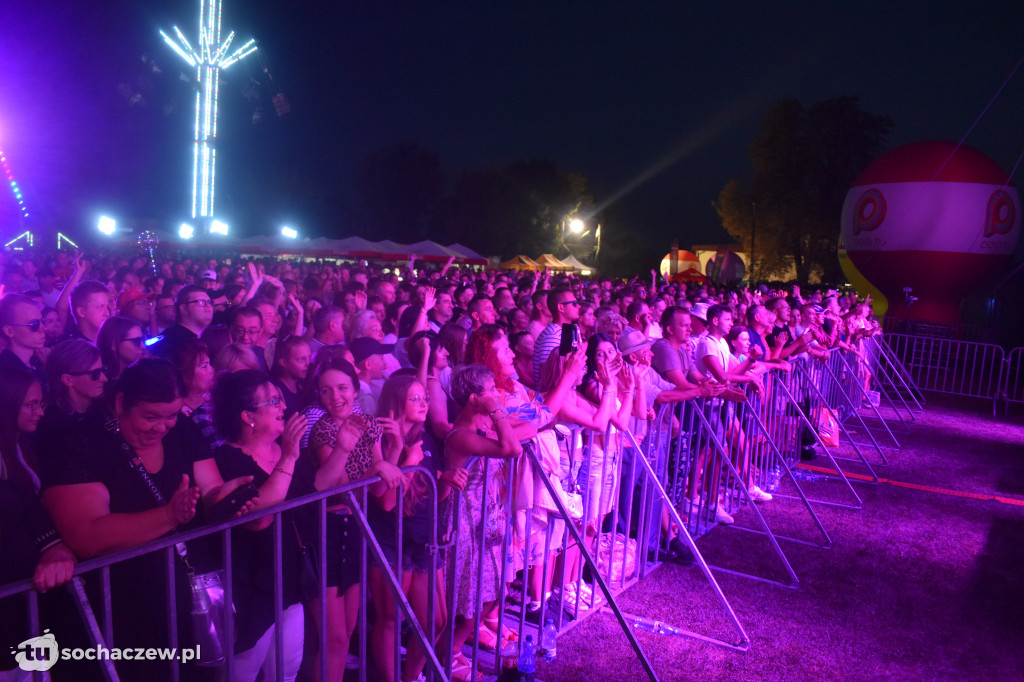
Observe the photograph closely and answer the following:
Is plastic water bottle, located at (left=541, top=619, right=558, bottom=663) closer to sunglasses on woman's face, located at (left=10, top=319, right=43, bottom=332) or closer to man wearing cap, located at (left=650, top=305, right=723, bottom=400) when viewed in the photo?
man wearing cap, located at (left=650, top=305, right=723, bottom=400)

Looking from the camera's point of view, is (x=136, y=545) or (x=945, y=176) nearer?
(x=136, y=545)

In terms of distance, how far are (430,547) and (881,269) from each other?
2321 centimetres

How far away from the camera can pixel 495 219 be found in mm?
60438

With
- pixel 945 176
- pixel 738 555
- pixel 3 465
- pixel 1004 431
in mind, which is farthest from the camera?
pixel 945 176

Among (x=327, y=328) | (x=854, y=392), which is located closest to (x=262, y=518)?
(x=327, y=328)

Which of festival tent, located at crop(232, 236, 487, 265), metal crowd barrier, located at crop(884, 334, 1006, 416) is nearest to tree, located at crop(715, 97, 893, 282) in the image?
festival tent, located at crop(232, 236, 487, 265)

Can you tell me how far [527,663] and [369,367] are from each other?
2118mm

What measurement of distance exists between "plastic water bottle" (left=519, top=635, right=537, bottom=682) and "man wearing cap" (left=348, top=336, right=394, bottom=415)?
5.38 feet

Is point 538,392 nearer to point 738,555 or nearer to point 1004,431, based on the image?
point 738,555

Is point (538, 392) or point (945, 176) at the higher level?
point (945, 176)

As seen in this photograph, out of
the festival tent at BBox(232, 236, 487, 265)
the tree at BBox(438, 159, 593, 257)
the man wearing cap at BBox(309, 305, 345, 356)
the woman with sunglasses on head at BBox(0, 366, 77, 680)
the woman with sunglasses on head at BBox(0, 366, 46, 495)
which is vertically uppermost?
the tree at BBox(438, 159, 593, 257)

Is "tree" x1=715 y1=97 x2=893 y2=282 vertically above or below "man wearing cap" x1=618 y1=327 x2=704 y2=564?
above

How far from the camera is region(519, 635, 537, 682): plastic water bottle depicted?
3.83 metres

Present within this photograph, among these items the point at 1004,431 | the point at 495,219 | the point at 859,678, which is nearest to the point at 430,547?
the point at 859,678
